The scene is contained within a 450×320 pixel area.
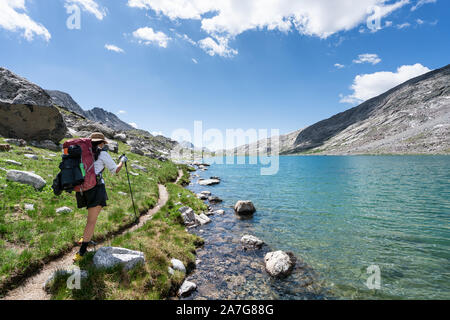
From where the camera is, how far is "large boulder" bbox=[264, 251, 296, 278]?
34.0 ft

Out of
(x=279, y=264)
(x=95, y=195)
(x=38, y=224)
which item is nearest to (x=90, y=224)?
(x=95, y=195)

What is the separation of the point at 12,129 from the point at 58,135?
4760 millimetres

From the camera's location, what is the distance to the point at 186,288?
8758mm

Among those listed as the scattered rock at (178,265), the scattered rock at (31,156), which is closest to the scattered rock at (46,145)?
the scattered rock at (31,156)

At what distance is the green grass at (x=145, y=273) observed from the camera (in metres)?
6.61

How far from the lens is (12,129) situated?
81.1ft

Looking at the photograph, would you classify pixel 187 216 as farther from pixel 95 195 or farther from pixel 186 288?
pixel 95 195

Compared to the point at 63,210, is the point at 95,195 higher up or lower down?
higher up

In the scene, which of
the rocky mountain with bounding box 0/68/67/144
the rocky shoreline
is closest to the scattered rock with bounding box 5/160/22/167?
the rocky mountain with bounding box 0/68/67/144

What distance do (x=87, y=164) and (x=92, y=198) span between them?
1338 millimetres

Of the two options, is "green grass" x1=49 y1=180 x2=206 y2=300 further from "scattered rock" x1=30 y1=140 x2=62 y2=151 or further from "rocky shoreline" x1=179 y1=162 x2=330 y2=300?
"scattered rock" x1=30 y1=140 x2=62 y2=151

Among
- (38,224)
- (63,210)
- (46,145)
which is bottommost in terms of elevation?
(38,224)

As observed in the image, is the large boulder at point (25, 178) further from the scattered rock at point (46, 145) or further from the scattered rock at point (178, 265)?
the scattered rock at point (46, 145)
